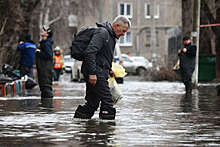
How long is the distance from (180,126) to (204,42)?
85.7 feet

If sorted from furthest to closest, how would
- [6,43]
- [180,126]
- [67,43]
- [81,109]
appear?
[67,43]
[6,43]
[81,109]
[180,126]

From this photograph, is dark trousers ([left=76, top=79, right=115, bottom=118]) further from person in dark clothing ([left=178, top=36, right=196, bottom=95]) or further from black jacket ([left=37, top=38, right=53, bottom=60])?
person in dark clothing ([left=178, top=36, right=196, bottom=95])

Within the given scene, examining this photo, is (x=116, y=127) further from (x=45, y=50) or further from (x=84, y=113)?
(x=45, y=50)

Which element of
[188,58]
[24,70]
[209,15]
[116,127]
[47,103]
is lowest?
[47,103]

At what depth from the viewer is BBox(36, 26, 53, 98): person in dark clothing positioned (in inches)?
673

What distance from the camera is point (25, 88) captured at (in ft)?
77.4

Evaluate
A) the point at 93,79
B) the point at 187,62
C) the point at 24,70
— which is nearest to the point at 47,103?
the point at 93,79

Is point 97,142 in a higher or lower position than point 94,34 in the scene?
lower

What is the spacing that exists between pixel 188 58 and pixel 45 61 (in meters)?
5.20

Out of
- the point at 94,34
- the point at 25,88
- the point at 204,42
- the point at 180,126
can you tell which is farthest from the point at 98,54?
the point at 204,42

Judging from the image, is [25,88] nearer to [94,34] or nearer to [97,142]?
[94,34]

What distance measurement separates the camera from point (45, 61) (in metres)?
17.3

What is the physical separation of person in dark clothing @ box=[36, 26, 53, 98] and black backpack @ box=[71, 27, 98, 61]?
6507 millimetres

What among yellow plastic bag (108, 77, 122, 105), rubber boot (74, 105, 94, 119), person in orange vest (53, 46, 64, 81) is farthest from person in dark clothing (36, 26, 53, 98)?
person in orange vest (53, 46, 64, 81)
